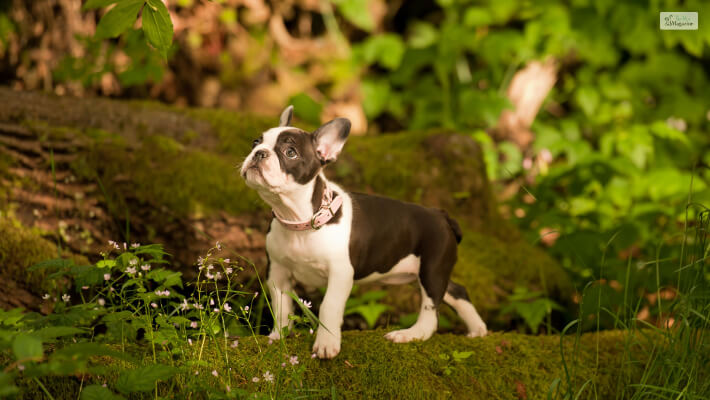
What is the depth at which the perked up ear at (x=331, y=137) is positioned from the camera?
104 inches

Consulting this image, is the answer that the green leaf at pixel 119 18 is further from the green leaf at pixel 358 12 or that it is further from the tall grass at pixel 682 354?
the green leaf at pixel 358 12

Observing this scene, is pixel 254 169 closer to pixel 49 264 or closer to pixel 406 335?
pixel 49 264

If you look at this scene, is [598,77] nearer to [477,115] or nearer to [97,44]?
[477,115]

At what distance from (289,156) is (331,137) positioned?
23 cm

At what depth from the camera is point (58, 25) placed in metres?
6.09

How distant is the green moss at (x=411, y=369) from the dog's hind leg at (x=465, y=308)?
92mm

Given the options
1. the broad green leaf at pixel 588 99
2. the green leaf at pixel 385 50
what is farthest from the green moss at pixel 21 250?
the broad green leaf at pixel 588 99

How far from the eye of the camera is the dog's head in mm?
2465

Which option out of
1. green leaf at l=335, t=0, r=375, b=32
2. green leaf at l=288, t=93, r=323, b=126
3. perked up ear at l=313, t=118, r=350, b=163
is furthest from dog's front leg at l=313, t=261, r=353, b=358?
green leaf at l=335, t=0, r=375, b=32

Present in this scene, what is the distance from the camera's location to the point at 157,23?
235 cm

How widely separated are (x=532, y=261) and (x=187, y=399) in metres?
3.23

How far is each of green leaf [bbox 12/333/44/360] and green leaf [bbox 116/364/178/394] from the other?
427 mm

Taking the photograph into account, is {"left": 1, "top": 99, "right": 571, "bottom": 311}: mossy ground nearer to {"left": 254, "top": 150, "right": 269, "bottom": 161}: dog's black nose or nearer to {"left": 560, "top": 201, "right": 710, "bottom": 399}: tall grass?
{"left": 560, "top": 201, "right": 710, "bottom": 399}: tall grass

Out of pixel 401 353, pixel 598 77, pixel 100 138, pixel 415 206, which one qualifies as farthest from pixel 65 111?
pixel 598 77
